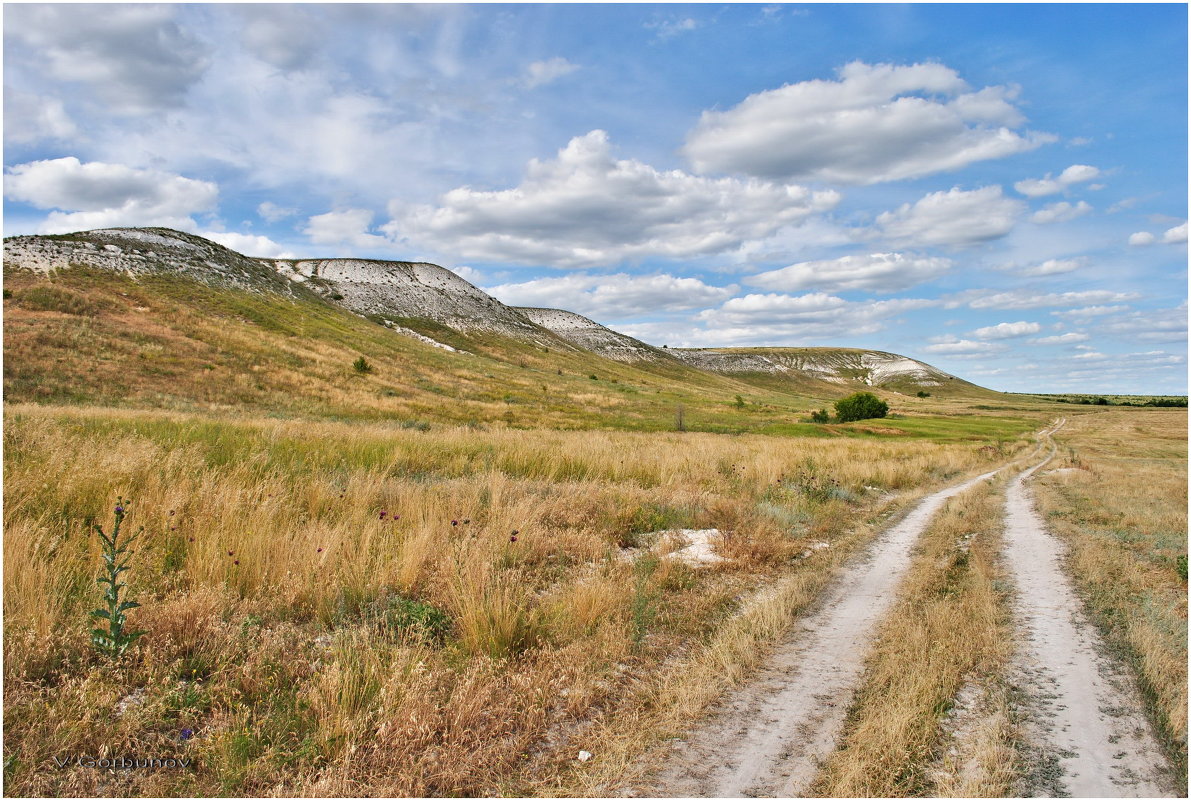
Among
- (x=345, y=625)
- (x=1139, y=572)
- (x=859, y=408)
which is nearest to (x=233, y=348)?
(x=345, y=625)

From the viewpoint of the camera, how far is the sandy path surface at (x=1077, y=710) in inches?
130

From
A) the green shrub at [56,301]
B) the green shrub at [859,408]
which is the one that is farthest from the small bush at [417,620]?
the green shrub at [859,408]

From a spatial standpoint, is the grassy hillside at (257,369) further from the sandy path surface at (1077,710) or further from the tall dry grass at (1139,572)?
the sandy path surface at (1077,710)

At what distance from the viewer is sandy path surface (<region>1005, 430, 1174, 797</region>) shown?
3305mm

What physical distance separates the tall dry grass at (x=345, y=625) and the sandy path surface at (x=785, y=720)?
26 cm

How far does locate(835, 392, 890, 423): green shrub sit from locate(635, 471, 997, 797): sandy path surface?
77.6m

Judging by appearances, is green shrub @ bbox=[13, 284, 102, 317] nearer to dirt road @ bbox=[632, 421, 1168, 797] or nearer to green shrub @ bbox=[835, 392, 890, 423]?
dirt road @ bbox=[632, 421, 1168, 797]

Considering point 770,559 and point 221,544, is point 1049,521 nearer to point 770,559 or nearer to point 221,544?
point 770,559

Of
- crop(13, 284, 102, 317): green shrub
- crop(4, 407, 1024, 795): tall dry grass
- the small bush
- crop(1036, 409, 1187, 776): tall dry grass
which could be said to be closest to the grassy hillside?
crop(13, 284, 102, 317): green shrub

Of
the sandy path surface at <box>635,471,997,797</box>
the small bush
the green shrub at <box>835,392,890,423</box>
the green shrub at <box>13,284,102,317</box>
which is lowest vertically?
the sandy path surface at <box>635,471,997,797</box>

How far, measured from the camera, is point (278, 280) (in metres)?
85.4

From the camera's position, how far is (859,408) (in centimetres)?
7950

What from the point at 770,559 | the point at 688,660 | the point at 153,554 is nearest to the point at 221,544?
the point at 153,554

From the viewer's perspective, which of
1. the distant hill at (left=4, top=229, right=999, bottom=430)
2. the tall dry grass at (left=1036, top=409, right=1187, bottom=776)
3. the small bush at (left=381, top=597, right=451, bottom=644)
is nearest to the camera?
the tall dry grass at (left=1036, top=409, right=1187, bottom=776)
